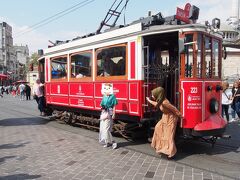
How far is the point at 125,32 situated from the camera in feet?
30.9

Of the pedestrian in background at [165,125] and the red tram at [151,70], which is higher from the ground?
the red tram at [151,70]

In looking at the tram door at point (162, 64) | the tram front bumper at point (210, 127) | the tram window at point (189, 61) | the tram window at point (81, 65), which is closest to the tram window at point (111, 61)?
the tram window at point (81, 65)

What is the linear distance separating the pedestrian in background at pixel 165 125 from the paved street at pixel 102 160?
27cm

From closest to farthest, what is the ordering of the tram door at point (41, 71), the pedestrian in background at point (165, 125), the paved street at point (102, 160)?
the paved street at point (102, 160) → the pedestrian in background at point (165, 125) → the tram door at point (41, 71)

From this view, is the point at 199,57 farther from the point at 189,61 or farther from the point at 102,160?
the point at 102,160

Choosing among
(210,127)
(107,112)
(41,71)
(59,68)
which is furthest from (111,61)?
(41,71)

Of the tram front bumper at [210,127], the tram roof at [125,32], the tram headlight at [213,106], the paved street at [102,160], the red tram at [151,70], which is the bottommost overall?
the paved street at [102,160]

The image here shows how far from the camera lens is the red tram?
809 centimetres

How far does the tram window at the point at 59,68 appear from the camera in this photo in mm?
12594

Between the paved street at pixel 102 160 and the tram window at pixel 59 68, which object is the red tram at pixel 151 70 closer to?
the tram window at pixel 59 68

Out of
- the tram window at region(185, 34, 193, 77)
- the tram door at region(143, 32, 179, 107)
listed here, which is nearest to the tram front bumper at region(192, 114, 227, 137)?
the tram door at region(143, 32, 179, 107)

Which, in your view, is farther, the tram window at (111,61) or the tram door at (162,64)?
the tram window at (111,61)

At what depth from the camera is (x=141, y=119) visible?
8.95 metres

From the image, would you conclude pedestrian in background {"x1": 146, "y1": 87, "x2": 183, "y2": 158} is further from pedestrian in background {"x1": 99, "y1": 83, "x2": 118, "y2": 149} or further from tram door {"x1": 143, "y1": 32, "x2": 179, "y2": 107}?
pedestrian in background {"x1": 99, "y1": 83, "x2": 118, "y2": 149}
